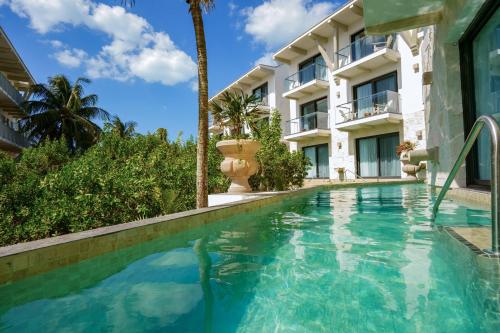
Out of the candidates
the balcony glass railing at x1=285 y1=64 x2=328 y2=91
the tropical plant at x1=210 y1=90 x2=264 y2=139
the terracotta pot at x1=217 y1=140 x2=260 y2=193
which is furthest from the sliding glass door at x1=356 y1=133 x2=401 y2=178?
the terracotta pot at x1=217 y1=140 x2=260 y2=193

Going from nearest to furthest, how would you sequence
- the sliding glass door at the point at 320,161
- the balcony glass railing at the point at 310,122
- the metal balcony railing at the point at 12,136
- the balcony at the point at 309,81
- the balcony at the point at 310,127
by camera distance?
the balcony at the point at 310,127 < the balcony glass railing at the point at 310,122 < the balcony at the point at 309,81 < the metal balcony railing at the point at 12,136 < the sliding glass door at the point at 320,161

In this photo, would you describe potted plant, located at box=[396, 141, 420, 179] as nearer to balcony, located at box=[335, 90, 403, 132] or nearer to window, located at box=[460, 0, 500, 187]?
balcony, located at box=[335, 90, 403, 132]

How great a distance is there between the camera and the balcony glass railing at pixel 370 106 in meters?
15.6

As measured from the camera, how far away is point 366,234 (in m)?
3.75

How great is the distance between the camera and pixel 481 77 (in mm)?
5438

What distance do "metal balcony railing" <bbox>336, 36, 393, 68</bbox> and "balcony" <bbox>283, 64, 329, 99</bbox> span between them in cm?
178

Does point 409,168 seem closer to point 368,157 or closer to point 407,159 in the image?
point 407,159

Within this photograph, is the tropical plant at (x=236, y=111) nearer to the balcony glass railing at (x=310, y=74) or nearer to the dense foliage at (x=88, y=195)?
the dense foliage at (x=88, y=195)

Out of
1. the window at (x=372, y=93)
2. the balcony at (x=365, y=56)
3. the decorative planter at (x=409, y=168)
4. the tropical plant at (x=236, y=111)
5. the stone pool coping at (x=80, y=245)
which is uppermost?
the balcony at (x=365, y=56)

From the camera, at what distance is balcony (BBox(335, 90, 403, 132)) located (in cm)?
1545

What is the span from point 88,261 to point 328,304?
215 cm

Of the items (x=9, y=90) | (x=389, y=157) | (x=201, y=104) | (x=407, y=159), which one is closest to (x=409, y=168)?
(x=407, y=159)

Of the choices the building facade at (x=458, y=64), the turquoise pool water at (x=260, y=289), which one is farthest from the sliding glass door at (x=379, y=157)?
the turquoise pool water at (x=260, y=289)

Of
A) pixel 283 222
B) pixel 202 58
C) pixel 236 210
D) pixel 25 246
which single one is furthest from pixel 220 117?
pixel 25 246
